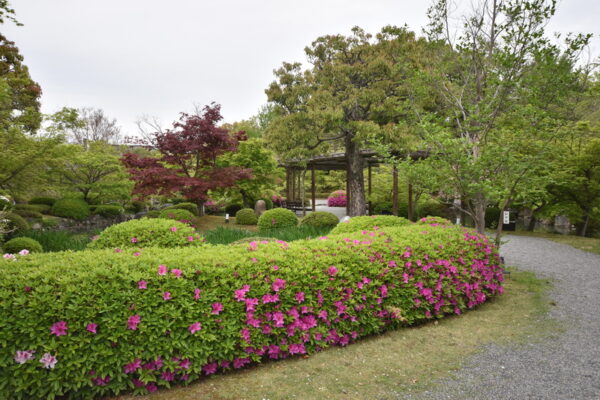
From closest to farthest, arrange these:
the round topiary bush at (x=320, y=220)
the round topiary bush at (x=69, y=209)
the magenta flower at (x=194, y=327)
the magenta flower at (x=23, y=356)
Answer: the magenta flower at (x=23, y=356) < the magenta flower at (x=194, y=327) < the round topiary bush at (x=320, y=220) < the round topiary bush at (x=69, y=209)

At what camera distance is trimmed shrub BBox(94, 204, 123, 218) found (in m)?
15.1

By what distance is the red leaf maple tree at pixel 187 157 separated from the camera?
1171 cm

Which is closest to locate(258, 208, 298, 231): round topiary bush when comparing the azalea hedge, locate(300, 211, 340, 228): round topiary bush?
locate(300, 211, 340, 228): round topiary bush

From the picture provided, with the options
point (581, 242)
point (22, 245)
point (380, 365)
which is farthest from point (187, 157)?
point (581, 242)

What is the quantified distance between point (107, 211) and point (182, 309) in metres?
14.6

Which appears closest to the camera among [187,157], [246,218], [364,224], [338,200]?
[364,224]

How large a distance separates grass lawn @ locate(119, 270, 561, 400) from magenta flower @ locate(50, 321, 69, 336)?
2.07ft

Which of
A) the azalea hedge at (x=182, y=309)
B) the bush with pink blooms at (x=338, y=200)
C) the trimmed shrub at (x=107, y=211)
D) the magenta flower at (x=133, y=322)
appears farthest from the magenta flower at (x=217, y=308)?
the bush with pink blooms at (x=338, y=200)

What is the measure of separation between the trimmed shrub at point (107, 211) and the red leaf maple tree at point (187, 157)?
152 inches

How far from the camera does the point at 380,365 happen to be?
307 cm

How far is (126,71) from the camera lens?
16.6m

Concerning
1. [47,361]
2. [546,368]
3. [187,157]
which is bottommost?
[546,368]

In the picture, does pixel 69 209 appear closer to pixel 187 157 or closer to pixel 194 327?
pixel 187 157

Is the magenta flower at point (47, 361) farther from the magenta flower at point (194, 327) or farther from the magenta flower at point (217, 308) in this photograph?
the magenta flower at point (217, 308)
